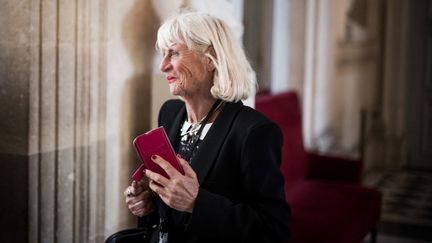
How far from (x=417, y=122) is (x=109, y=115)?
6.91m

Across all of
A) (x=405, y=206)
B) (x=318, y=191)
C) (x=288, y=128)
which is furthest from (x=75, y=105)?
(x=405, y=206)

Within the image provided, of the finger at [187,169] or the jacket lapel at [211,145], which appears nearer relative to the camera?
the finger at [187,169]

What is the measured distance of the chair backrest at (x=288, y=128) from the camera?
15.7 ft

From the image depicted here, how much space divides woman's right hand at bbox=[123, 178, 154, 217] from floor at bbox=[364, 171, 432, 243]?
370 centimetres

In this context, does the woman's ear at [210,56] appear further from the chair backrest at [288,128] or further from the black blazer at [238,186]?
the chair backrest at [288,128]

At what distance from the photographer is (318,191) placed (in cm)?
509

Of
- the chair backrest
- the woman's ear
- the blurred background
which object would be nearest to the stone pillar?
the blurred background

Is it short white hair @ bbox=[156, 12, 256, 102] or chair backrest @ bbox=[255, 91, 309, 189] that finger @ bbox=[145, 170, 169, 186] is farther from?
chair backrest @ bbox=[255, 91, 309, 189]

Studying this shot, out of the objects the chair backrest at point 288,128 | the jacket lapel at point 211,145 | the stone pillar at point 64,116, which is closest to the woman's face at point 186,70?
the jacket lapel at point 211,145

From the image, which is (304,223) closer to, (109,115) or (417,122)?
(109,115)

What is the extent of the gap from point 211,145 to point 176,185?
0.24 metres

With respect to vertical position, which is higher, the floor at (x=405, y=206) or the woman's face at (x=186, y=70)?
the woman's face at (x=186, y=70)

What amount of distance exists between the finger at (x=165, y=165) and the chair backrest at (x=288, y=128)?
2.45 metres

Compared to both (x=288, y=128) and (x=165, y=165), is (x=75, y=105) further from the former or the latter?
(x=288, y=128)
